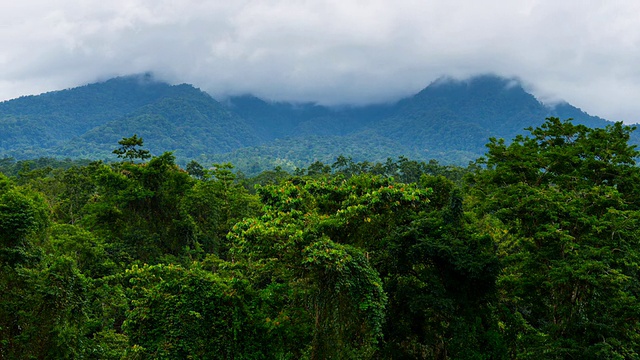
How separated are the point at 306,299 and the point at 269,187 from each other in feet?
10.1

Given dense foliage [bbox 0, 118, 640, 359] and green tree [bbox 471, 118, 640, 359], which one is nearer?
dense foliage [bbox 0, 118, 640, 359]

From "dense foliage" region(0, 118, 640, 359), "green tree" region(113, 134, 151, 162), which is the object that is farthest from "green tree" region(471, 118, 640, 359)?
"green tree" region(113, 134, 151, 162)

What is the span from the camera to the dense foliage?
33.0 feet

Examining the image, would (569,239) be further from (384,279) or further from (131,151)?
(131,151)

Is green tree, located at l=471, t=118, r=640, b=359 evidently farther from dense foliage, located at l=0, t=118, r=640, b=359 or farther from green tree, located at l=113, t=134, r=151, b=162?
green tree, located at l=113, t=134, r=151, b=162

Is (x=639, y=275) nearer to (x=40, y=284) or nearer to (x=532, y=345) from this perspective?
(x=532, y=345)

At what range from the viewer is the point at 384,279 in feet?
41.7

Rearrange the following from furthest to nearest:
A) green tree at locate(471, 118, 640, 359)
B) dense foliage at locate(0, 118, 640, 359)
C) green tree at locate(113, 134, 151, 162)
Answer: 1. green tree at locate(113, 134, 151, 162)
2. green tree at locate(471, 118, 640, 359)
3. dense foliage at locate(0, 118, 640, 359)

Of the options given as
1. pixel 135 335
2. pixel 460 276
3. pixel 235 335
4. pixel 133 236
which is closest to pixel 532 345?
pixel 460 276

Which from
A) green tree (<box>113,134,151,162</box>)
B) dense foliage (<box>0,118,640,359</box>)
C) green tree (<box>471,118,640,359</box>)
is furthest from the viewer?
green tree (<box>113,134,151,162</box>)

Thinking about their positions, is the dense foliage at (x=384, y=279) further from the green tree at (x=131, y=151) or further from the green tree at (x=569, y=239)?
the green tree at (x=131, y=151)

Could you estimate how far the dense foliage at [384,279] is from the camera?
1005 cm

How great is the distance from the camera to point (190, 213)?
2256 cm

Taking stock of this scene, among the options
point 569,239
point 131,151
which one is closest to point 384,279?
point 569,239
